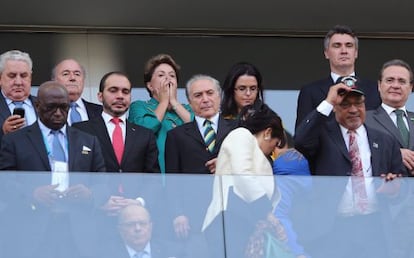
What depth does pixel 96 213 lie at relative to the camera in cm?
Answer: 923

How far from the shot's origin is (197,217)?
30.5 ft

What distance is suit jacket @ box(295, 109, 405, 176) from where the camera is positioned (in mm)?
9906

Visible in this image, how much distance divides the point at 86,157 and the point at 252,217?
1.13 m

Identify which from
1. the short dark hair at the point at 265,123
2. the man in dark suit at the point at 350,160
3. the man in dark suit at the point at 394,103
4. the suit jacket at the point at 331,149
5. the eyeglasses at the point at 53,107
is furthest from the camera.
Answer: the man in dark suit at the point at 394,103

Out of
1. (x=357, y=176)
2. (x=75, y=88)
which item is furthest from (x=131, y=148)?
(x=357, y=176)

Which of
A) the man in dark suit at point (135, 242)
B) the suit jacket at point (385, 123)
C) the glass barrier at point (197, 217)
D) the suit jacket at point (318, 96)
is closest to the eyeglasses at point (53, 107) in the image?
the glass barrier at point (197, 217)

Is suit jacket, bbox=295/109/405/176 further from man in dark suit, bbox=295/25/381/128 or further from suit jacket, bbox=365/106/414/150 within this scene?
man in dark suit, bbox=295/25/381/128

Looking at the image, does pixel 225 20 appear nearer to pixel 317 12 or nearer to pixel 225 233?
pixel 317 12

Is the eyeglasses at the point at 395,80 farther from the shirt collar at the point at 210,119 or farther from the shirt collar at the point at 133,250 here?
the shirt collar at the point at 133,250

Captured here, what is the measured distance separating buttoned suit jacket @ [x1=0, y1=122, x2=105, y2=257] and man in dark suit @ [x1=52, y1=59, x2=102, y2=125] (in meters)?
0.96

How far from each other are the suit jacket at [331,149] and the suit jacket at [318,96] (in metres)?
0.67

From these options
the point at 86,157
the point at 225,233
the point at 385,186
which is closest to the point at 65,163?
the point at 86,157

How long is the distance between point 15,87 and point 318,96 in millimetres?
2003

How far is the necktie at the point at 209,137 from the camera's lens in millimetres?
10430
